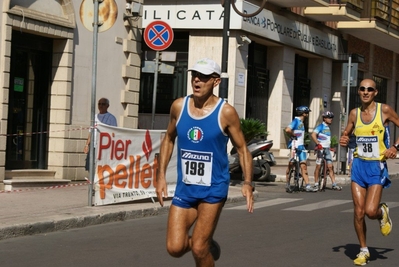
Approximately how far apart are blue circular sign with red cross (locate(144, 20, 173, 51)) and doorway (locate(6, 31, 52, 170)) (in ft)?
7.02

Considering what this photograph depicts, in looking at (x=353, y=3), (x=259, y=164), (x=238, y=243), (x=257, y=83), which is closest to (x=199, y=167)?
(x=238, y=243)

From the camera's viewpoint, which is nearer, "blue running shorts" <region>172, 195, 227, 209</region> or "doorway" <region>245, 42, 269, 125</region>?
"blue running shorts" <region>172, 195, 227, 209</region>

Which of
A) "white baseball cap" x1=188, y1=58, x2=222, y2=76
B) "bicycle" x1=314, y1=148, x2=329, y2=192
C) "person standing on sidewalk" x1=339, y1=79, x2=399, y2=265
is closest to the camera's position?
"white baseball cap" x1=188, y1=58, x2=222, y2=76

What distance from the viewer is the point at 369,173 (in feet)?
30.6

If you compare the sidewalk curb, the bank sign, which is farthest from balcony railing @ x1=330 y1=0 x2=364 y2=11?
the sidewalk curb

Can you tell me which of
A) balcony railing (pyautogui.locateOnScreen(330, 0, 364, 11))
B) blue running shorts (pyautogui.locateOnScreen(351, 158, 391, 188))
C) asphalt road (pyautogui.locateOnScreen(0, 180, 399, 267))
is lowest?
asphalt road (pyautogui.locateOnScreen(0, 180, 399, 267))

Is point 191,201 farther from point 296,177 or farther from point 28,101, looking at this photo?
point 296,177

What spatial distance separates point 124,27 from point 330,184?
634 cm

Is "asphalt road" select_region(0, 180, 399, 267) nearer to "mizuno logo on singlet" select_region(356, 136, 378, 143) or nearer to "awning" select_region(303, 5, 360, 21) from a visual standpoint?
"mizuno logo on singlet" select_region(356, 136, 378, 143)

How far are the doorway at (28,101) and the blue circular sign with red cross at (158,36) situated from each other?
2.14m

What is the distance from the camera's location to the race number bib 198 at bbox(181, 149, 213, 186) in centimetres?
691

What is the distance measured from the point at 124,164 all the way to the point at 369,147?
5.62m

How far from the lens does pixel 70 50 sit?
17.2 metres

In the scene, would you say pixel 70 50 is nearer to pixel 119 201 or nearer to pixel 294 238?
pixel 119 201
